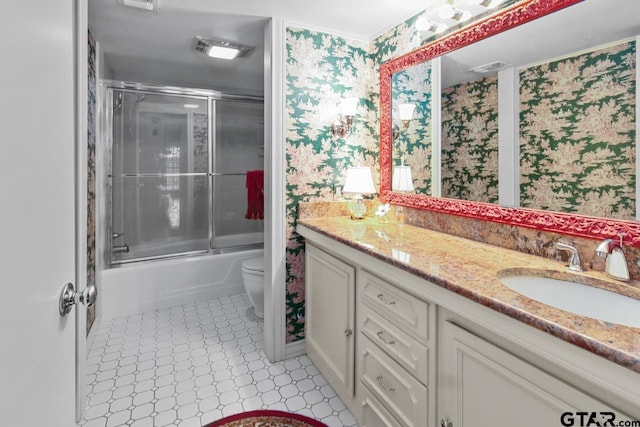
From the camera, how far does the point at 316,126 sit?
7.46 ft

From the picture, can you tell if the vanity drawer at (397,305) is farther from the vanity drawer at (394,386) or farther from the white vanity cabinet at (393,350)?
the vanity drawer at (394,386)

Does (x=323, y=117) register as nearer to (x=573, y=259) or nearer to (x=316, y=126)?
(x=316, y=126)

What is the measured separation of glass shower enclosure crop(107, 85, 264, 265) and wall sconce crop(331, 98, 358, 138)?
1644mm

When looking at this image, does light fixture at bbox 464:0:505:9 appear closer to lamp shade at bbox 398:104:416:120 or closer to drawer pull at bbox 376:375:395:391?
lamp shade at bbox 398:104:416:120

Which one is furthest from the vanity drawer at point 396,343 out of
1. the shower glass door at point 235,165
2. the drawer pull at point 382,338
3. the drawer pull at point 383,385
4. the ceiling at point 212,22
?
the shower glass door at point 235,165

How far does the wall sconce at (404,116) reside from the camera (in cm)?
211

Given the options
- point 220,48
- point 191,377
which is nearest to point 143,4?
point 220,48

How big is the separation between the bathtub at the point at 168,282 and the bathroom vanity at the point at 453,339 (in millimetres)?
1573

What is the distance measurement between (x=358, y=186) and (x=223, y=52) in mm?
1532

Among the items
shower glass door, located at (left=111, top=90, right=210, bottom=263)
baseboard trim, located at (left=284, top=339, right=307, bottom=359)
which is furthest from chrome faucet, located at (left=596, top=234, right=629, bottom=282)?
shower glass door, located at (left=111, top=90, right=210, bottom=263)

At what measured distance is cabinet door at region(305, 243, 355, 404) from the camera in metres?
1.70

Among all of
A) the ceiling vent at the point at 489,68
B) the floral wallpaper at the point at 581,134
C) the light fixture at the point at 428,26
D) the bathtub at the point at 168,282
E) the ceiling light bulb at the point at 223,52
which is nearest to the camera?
the floral wallpaper at the point at 581,134

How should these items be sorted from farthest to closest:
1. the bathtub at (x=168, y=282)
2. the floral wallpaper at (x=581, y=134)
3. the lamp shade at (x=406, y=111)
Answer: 1. the bathtub at (x=168, y=282)
2. the lamp shade at (x=406, y=111)
3. the floral wallpaper at (x=581, y=134)

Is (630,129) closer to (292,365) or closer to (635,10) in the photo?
(635,10)
